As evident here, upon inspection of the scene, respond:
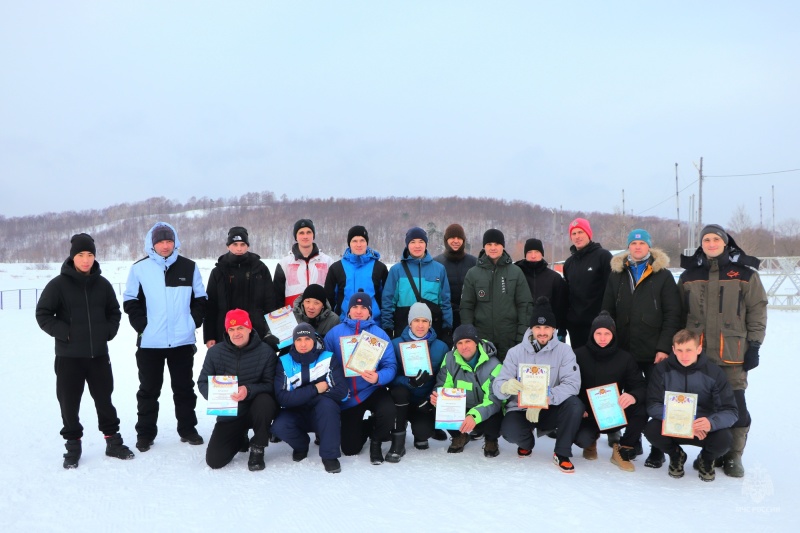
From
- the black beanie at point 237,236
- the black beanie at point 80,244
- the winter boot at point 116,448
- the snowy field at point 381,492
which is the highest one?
the black beanie at point 237,236

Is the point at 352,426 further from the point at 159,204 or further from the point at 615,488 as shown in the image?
the point at 159,204

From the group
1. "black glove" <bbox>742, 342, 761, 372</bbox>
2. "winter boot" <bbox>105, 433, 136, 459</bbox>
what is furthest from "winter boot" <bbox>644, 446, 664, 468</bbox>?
"winter boot" <bbox>105, 433, 136, 459</bbox>

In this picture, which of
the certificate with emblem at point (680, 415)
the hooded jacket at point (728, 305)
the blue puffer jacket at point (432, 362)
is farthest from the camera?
the blue puffer jacket at point (432, 362)

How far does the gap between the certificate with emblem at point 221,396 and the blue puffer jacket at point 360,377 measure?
915 millimetres

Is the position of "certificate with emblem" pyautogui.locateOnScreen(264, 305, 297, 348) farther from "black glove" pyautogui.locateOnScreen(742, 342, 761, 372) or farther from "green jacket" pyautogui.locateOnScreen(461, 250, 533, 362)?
"black glove" pyautogui.locateOnScreen(742, 342, 761, 372)

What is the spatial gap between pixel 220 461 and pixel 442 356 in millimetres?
2161

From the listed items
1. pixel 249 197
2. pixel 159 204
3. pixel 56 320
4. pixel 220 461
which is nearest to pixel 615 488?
pixel 220 461

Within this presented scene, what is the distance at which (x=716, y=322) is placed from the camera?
4.50 m

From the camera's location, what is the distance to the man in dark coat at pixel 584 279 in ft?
18.0

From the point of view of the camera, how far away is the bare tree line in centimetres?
7856

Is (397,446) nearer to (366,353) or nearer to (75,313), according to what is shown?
(366,353)

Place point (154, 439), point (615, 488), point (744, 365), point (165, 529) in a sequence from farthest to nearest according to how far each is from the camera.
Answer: point (154, 439) < point (744, 365) < point (615, 488) < point (165, 529)

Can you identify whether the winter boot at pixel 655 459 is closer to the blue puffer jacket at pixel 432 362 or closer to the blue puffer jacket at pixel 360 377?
the blue puffer jacket at pixel 432 362

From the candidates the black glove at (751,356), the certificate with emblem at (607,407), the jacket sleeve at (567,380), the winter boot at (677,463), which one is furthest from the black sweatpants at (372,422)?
the black glove at (751,356)
